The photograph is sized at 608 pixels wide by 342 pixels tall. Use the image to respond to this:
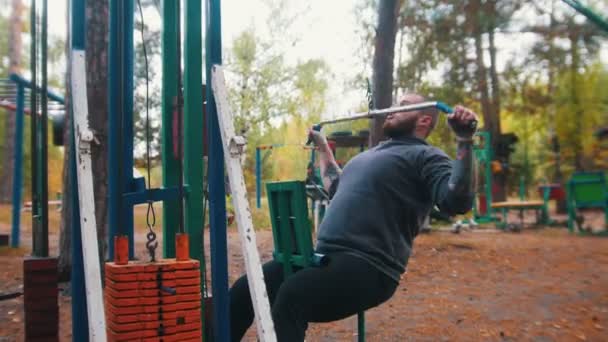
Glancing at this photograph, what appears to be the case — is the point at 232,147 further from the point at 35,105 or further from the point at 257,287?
the point at 35,105

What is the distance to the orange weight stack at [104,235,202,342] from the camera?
76.7 inches

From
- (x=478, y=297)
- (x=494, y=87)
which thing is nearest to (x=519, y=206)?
(x=494, y=87)

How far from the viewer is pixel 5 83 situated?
8430mm

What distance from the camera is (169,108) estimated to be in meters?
2.84

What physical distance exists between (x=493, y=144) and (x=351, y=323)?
13.7m

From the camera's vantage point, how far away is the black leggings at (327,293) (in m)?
2.22

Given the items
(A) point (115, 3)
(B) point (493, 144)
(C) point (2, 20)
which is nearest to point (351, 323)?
(A) point (115, 3)

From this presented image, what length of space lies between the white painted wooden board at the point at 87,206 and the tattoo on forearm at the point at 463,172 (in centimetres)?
125

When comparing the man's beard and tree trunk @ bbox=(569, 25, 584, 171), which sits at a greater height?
tree trunk @ bbox=(569, 25, 584, 171)

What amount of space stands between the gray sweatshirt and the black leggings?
2.2 inches

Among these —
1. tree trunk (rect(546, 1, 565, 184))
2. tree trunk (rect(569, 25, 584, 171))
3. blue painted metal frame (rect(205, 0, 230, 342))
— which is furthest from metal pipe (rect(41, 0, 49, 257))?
tree trunk (rect(569, 25, 584, 171))

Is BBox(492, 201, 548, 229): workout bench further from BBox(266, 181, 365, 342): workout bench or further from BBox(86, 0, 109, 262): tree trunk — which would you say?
BBox(266, 181, 365, 342): workout bench

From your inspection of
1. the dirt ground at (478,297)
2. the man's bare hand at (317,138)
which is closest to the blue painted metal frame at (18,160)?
the dirt ground at (478,297)

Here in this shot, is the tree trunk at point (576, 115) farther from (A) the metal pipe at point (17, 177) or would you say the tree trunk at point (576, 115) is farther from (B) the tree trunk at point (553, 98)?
(A) the metal pipe at point (17, 177)
